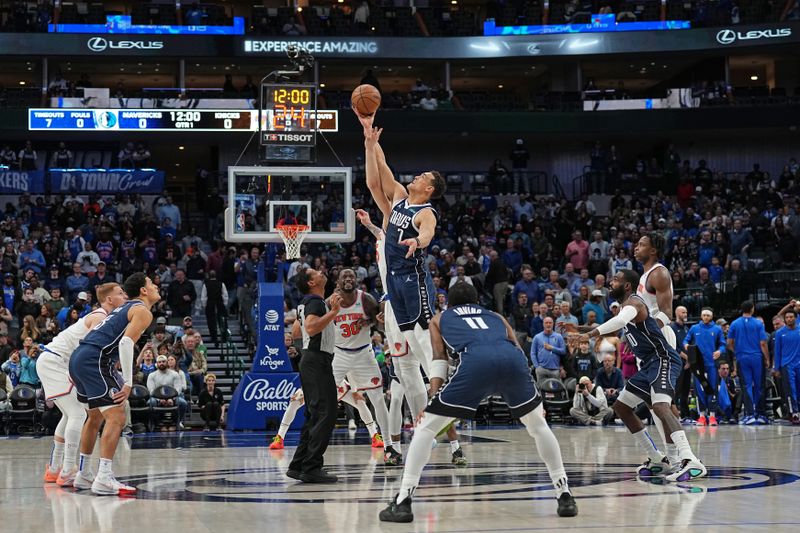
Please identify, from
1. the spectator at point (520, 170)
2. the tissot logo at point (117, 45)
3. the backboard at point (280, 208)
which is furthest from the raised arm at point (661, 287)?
the tissot logo at point (117, 45)

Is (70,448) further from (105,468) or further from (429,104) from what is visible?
(429,104)

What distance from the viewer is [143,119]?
31.0 metres

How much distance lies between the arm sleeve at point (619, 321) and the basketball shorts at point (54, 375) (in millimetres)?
5032

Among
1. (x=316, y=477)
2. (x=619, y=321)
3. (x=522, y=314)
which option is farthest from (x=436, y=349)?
(x=522, y=314)

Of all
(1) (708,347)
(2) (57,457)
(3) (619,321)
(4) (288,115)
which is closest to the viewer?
(3) (619,321)

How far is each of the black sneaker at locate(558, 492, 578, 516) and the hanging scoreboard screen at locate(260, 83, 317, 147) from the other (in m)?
12.5

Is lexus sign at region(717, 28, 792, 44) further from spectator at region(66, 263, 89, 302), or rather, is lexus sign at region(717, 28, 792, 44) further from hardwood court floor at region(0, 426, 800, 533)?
hardwood court floor at region(0, 426, 800, 533)

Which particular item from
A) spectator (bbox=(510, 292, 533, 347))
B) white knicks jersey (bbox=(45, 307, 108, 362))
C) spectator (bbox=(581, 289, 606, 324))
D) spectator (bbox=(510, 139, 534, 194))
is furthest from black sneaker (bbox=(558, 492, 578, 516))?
spectator (bbox=(510, 139, 534, 194))

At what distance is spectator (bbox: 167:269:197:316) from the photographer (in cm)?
2378

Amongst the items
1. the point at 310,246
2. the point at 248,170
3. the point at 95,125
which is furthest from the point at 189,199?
the point at 248,170

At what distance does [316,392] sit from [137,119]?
2244 cm

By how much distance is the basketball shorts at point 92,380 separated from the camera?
9508 mm

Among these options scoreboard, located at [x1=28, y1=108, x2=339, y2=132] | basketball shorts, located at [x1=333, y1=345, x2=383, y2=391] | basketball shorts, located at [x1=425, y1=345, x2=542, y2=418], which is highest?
scoreboard, located at [x1=28, y1=108, x2=339, y2=132]

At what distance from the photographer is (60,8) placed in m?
37.1
